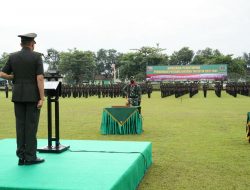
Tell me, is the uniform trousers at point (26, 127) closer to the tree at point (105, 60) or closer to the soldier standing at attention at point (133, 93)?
the soldier standing at attention at point (133, 93)

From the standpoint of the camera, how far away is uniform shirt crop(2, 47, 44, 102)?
4188 mm

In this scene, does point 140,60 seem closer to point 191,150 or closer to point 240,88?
point 240,88

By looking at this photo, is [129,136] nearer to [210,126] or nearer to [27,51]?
[210,126]

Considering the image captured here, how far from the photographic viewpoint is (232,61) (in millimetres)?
65688

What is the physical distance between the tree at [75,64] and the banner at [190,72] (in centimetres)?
2114

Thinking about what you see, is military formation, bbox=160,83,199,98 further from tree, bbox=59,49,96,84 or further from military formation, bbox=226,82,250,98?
tree, bbox=59,49,96,84

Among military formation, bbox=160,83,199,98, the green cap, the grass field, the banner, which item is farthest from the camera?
the banner

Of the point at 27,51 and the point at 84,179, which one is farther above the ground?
the point at 27,51

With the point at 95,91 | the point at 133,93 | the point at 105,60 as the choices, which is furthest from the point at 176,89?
the point at 105,60

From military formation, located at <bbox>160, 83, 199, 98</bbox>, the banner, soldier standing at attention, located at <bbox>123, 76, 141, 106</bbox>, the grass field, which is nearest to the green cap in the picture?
the grass field

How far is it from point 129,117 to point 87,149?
4.00m

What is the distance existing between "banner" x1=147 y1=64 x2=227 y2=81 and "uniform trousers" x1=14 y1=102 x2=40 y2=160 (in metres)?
43.2

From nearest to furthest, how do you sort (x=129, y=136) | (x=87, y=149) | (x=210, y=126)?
(x=87, y=149) → (x=129, y=136) → (x=210, y=126)

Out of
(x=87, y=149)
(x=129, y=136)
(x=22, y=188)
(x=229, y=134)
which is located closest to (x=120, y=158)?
(x=87, y=149)
